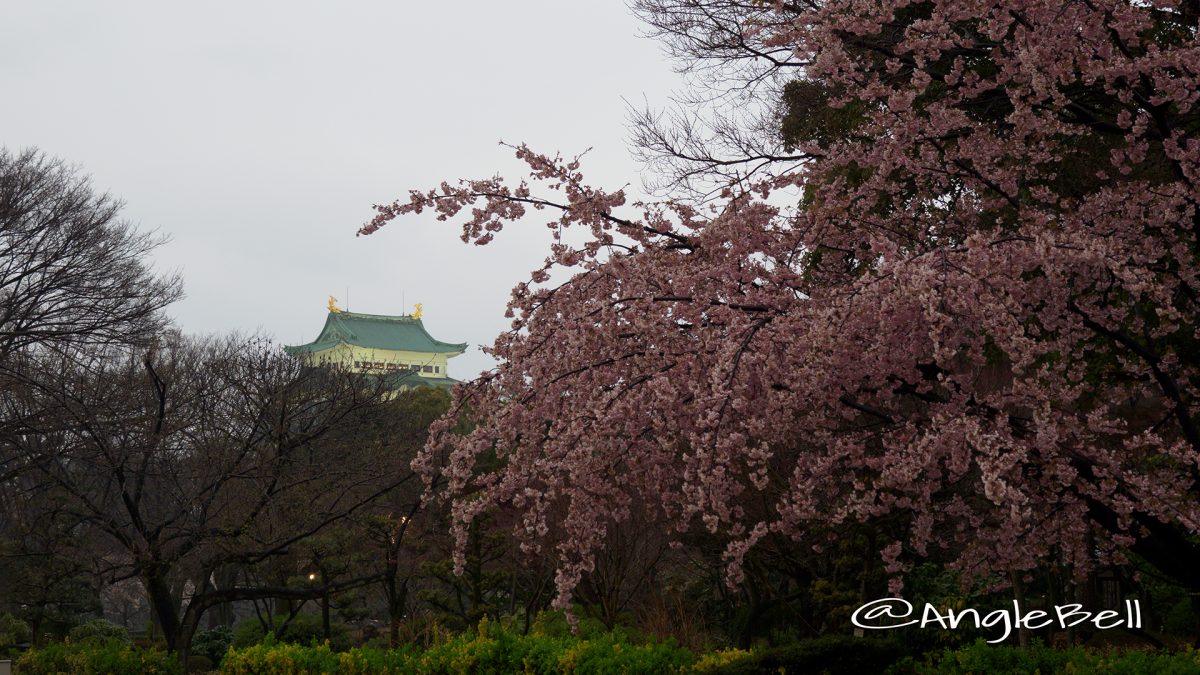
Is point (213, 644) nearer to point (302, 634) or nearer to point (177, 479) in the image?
point (302, 634)

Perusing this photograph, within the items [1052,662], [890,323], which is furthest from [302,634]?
[890,323]

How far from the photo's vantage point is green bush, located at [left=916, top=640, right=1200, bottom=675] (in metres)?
7.05

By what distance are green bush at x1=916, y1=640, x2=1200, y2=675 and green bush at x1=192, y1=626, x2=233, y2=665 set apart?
56.2 ft

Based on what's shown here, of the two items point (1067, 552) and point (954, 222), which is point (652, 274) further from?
point (1067, 552)

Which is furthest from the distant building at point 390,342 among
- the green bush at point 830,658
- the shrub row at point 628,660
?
the green bush at point 830,658

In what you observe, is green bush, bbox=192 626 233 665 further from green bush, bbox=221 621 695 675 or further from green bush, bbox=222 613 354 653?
green bush, bbox=221 621 695 675

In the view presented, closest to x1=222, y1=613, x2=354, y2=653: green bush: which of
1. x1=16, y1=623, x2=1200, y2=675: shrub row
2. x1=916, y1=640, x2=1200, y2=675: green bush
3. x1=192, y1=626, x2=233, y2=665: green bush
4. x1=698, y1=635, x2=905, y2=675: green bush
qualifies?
x1=192, y1=626, x2=233, y2=665: green bush

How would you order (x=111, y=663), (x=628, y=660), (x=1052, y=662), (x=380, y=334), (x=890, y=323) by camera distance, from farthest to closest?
(x=380, y=334)
(x=111, y=663)
(x=628, y=660)
(x=1052, y=662)
(x=890, y=323)

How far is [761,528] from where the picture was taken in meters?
6.18

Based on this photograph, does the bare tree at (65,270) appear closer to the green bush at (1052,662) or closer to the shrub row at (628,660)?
the shrub row at (628,660)

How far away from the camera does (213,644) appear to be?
72.4 feet

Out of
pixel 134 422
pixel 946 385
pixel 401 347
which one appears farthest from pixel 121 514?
pixel 401 347

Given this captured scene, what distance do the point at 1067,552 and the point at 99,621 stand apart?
76.9 feet

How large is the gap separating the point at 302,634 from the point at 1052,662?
53.4ft
